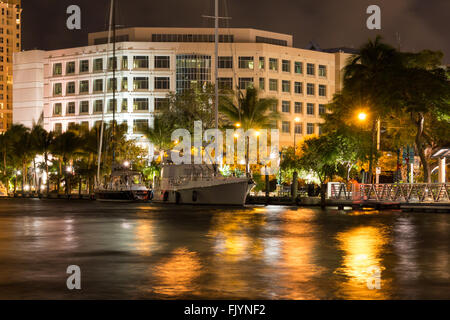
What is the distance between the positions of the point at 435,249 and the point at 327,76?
104535 millimetres

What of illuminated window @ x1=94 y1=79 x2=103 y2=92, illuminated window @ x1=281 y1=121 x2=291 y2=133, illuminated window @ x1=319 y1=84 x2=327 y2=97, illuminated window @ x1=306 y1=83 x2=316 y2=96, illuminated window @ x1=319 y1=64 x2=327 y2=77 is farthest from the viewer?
illuminated window @ x1=319 y1=84 x2=327 y2=97

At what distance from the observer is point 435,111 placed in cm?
4875

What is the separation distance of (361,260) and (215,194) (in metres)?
38.2

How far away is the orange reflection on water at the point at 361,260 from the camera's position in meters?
10.8

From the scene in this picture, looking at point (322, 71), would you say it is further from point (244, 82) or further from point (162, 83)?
point (162, 83)

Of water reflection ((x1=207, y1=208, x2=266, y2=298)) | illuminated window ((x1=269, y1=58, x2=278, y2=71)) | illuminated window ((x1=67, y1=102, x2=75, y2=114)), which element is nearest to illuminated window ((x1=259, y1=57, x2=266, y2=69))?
illuminated window ((x1=269, y1=58, x2=278, y2=71))

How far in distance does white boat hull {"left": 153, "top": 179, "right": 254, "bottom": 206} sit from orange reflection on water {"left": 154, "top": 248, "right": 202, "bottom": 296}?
34.6 metres

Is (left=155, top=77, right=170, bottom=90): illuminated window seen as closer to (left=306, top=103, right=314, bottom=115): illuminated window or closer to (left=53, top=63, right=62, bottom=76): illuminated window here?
(left=53, top=63, right=62, bottom=76): illuminated window

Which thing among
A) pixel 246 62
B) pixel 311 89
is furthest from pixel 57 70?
pixel 311 89

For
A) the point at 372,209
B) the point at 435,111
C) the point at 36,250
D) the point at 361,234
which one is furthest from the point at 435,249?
the point at 435,111

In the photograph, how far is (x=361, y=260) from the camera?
14992mm

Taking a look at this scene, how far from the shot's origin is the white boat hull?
5138cm

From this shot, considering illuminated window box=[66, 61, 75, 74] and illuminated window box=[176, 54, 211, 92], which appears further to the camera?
illuminated window box=[66, 61, 75, 74]
